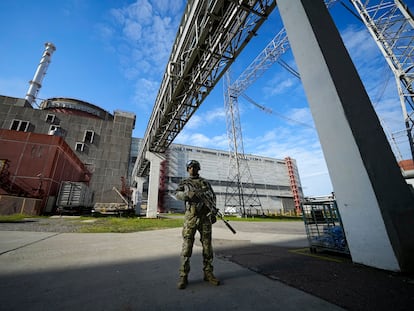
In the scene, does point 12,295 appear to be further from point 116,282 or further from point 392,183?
point 392,183

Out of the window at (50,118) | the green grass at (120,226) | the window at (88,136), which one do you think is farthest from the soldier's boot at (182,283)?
the window at (50,118)

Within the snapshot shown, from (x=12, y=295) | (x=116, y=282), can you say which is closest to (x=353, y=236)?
(x=116, y=282)

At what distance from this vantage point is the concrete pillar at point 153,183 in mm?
14727

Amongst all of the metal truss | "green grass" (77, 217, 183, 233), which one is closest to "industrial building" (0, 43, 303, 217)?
"green grass" (77, 217, 183, 233)

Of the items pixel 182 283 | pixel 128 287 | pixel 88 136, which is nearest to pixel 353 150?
pixel 182 283

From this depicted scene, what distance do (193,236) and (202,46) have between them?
7.69m

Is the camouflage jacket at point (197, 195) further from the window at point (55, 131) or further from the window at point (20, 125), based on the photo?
the window at point (20, 125)

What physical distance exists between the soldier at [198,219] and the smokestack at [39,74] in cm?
4235

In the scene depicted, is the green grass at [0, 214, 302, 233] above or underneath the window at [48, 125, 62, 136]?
underneath

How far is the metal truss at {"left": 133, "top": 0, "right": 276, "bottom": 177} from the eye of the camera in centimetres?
612

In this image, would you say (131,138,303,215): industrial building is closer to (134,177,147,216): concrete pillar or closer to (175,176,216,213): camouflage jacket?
(134,177,147,216): concrete pillar

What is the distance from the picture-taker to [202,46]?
7.38 m

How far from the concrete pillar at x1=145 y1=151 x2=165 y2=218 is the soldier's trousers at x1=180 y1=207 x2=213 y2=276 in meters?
13.1

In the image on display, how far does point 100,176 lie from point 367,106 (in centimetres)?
3024
